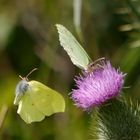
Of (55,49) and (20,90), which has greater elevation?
(20,90)

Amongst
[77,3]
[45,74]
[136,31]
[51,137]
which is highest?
[77,3]

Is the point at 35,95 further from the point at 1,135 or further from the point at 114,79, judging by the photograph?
the point at 1,135

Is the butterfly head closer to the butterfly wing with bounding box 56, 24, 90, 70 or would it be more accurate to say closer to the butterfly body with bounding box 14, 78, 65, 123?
the butterfly body with bounding box 14, 78, 65, 123

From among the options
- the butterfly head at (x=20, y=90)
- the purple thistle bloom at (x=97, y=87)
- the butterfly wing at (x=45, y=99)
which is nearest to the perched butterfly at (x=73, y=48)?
the purple thistle bloom at (x=97, y=87)

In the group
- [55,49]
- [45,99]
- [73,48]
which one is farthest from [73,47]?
[55,49]

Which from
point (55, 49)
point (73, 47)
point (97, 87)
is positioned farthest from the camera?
point (55, 49)

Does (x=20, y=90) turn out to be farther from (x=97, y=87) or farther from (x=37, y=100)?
(x=97, y=87)

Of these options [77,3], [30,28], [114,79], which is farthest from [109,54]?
[114,79]
